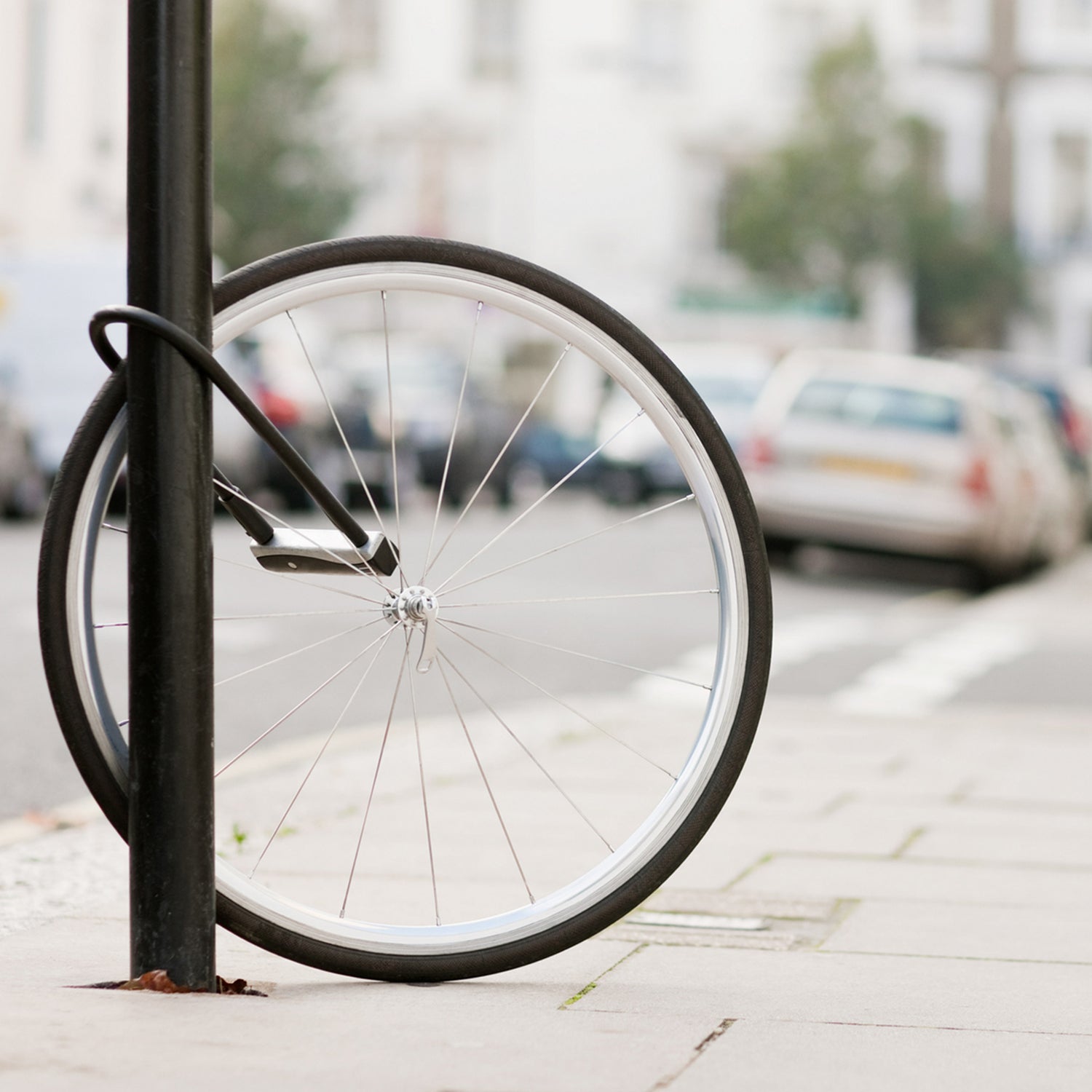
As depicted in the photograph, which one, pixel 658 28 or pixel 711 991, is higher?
pixel 658 28

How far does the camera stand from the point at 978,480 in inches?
571

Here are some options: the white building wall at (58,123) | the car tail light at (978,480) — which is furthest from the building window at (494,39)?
the car tail light at (978,480)

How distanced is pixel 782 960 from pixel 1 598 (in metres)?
8.06

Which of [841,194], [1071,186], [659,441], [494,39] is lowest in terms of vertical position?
[659,441]

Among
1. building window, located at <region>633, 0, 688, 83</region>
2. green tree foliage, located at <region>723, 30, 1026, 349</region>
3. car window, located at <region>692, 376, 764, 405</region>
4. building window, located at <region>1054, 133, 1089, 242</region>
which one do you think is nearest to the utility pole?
car window, located at <region>692, 376, 764, 405</region>

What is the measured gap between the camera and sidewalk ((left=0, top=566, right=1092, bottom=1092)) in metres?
2.62

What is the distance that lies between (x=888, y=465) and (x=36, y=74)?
14.6m

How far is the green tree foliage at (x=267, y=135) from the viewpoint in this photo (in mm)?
38406

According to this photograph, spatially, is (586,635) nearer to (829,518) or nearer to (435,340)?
(829,518)

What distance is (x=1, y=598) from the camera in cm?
1088

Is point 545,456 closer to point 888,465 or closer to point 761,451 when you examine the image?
point 761,451

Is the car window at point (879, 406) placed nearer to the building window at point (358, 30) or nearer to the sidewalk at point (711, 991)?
the sidewalk at point (711, 991)

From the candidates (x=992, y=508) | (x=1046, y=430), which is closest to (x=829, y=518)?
(x=992, y=508)

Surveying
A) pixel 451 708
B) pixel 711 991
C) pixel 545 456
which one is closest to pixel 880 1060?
pixel 711 991
